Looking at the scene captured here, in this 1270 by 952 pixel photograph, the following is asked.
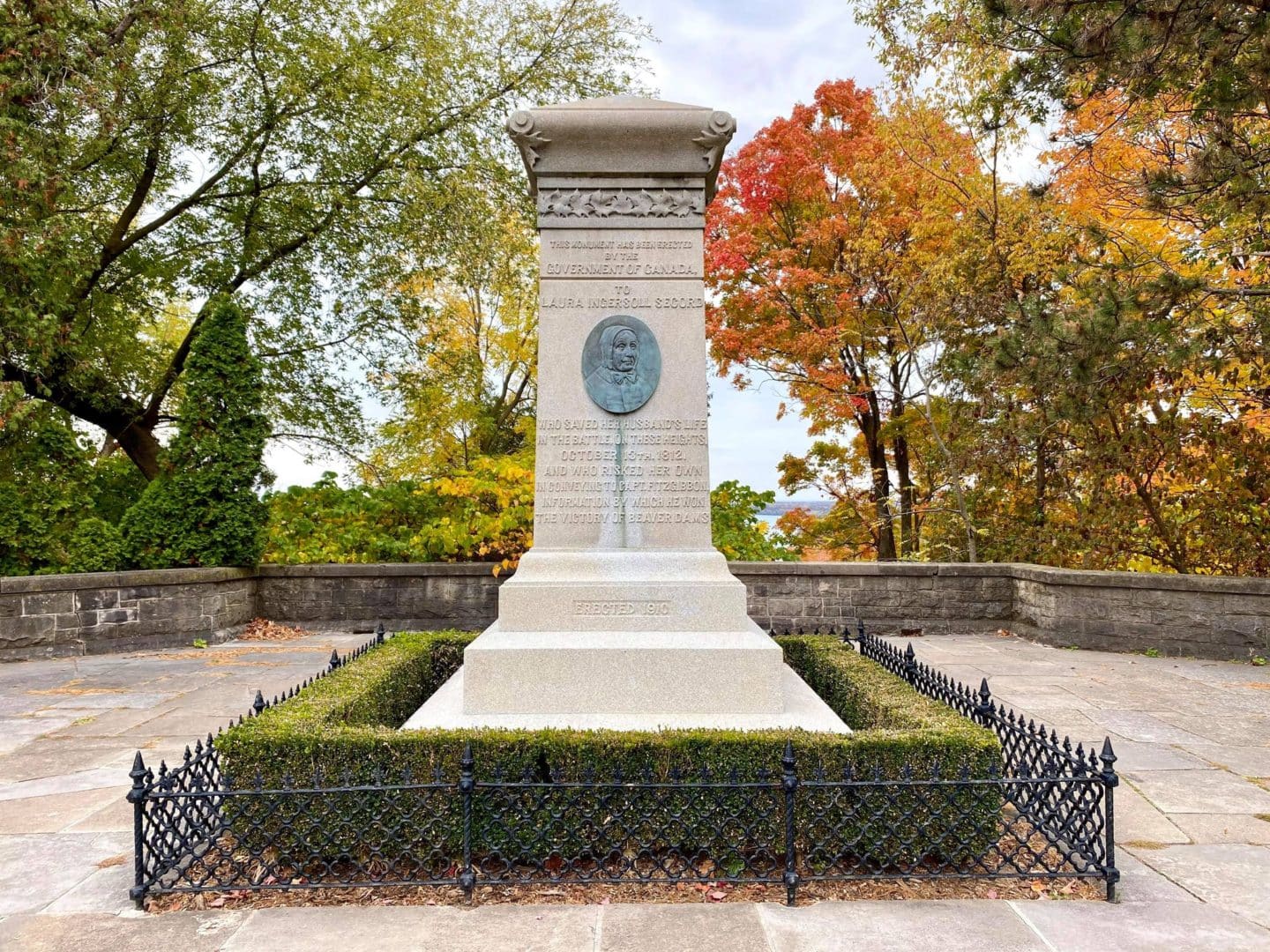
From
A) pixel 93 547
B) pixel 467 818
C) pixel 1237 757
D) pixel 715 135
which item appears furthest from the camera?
pixel 93 547

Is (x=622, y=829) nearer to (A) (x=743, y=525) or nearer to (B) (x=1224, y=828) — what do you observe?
(B) (x=1224, y=828)

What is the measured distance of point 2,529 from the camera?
10.2 m

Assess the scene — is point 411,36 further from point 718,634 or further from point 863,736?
point 863,736

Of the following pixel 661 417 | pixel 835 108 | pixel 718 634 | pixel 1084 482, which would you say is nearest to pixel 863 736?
pixel 718 634

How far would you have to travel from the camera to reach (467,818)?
3838mm

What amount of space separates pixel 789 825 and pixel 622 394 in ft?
10.0

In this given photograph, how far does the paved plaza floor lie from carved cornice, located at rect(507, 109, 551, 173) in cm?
479

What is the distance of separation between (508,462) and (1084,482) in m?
8.63

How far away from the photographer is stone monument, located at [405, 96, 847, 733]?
5.43 metres

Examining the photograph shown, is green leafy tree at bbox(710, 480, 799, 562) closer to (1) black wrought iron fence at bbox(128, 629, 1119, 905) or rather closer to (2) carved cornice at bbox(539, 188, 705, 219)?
(2) carved cornice at bbox(539, 188, 705, 219)

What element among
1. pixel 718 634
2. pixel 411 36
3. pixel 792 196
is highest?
pixel 411 36

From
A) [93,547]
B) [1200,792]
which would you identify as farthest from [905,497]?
[93,547]

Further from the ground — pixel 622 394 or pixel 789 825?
pixel 622 394

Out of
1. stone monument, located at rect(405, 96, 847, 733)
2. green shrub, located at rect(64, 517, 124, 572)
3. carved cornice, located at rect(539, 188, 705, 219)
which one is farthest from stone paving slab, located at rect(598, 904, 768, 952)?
green shrub, located at rect(64, 517, 124, 572)
